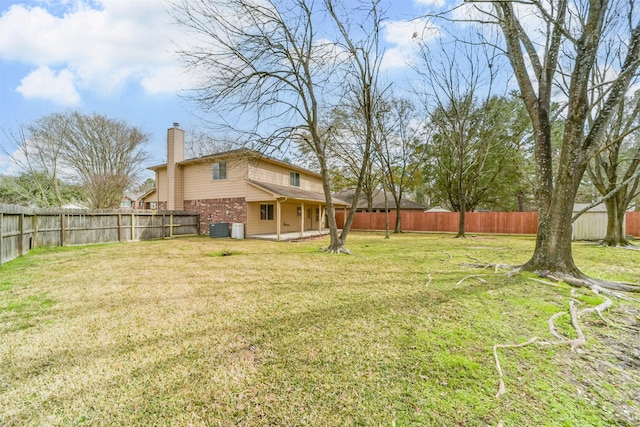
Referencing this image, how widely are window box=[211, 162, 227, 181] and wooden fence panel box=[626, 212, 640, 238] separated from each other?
77.4 feet

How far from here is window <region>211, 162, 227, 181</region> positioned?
15.8 metres

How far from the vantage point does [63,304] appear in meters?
4.25

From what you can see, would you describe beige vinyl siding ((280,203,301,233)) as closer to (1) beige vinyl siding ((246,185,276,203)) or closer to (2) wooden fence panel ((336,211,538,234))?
(1) beige vinyl siding ((246,185,276,203))

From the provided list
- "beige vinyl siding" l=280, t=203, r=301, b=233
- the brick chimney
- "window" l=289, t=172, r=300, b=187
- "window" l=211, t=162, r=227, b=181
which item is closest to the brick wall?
the brick chimney

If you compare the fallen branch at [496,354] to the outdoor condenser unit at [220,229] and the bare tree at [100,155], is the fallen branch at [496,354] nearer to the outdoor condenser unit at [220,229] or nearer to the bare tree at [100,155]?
the outdoor condenser unit at [220,229]

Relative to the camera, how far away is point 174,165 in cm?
1645

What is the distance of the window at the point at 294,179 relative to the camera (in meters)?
18.7

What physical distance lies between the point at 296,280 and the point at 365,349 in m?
3.10

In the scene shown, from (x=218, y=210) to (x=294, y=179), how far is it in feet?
18.7

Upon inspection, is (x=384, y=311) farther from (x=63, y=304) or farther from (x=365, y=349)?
(x=63, y=304)

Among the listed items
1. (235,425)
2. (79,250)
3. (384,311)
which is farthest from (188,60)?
(235,425)

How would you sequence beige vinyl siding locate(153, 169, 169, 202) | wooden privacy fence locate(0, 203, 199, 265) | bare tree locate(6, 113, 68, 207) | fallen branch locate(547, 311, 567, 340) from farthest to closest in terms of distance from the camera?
bare tree locate(6, 113, 68, 207), beige vinyl siding locate(153, 169, 169, 202), wooden privacy fence locate(0, 203, 199, 265), fallen branch locate(547, 311, 567, 340)

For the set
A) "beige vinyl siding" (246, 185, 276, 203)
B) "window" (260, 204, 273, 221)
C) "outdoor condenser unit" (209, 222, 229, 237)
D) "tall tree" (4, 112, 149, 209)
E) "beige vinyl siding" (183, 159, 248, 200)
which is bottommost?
"outdoor condenser unit" (209, 222, 229, 237)

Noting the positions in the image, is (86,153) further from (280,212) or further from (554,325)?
(554,325)
